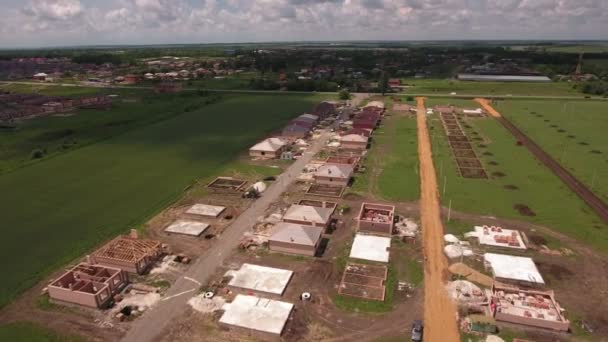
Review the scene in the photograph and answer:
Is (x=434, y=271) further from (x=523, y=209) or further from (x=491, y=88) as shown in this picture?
(x=491, y=88)

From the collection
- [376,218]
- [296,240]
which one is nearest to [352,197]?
[376,218]

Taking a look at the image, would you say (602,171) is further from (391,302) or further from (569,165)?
(391,302)

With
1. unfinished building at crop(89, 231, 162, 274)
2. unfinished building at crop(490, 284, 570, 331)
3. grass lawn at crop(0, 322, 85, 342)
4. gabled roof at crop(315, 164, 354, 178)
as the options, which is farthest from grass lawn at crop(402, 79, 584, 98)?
grass lawn at crop(0, 322, 85, 342)

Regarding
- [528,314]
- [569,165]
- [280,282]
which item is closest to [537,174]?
[569,165]

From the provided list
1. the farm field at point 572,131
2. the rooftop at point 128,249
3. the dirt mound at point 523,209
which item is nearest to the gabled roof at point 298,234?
the rooftop at point 128,249

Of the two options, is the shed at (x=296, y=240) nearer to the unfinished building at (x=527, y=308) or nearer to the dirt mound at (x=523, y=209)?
the unfinished building at (x=527, y=308)

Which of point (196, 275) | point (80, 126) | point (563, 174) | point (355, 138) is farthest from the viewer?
point (80, 126)
